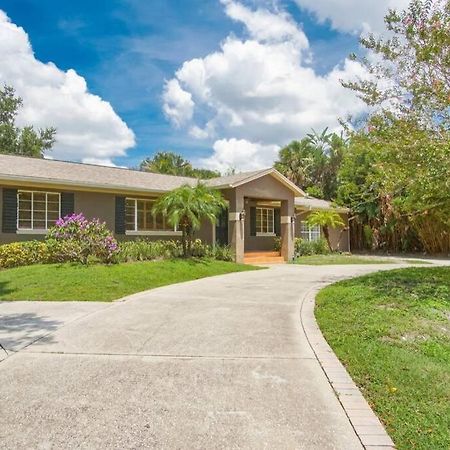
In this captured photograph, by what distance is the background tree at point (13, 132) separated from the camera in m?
35.1

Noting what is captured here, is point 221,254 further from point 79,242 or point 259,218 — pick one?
point 259,218

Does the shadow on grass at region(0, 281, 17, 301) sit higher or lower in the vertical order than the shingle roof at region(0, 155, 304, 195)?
lower

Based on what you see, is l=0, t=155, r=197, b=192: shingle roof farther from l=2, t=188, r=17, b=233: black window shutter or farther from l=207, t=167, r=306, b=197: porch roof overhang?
l=207, t=167, r=306, b=197: porch roof overhang

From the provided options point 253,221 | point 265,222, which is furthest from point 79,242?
point 265,222

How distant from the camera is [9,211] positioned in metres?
14.8

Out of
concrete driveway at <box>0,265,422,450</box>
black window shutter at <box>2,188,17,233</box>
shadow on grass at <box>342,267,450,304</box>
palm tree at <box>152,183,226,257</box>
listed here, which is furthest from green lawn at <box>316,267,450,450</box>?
black window shutter at <box>2,188,17,233</box>

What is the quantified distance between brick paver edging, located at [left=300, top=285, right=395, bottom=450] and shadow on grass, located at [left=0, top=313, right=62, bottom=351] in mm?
3861

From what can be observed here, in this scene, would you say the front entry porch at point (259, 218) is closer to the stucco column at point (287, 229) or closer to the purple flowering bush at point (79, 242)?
the stucco column at point (287, 229)

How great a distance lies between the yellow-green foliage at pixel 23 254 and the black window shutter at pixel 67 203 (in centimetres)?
179

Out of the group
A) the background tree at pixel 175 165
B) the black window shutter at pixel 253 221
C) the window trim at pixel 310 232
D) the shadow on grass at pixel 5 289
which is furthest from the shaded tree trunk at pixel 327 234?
the background tree at pixel 175 165

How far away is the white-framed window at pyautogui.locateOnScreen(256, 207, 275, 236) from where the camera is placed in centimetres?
2416

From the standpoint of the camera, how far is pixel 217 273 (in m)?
15.2

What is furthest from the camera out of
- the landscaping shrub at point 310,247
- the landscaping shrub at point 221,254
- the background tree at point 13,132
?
the background tree at point 13,132

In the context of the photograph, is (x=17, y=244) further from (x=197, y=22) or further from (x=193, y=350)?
(x=193, y=350)
